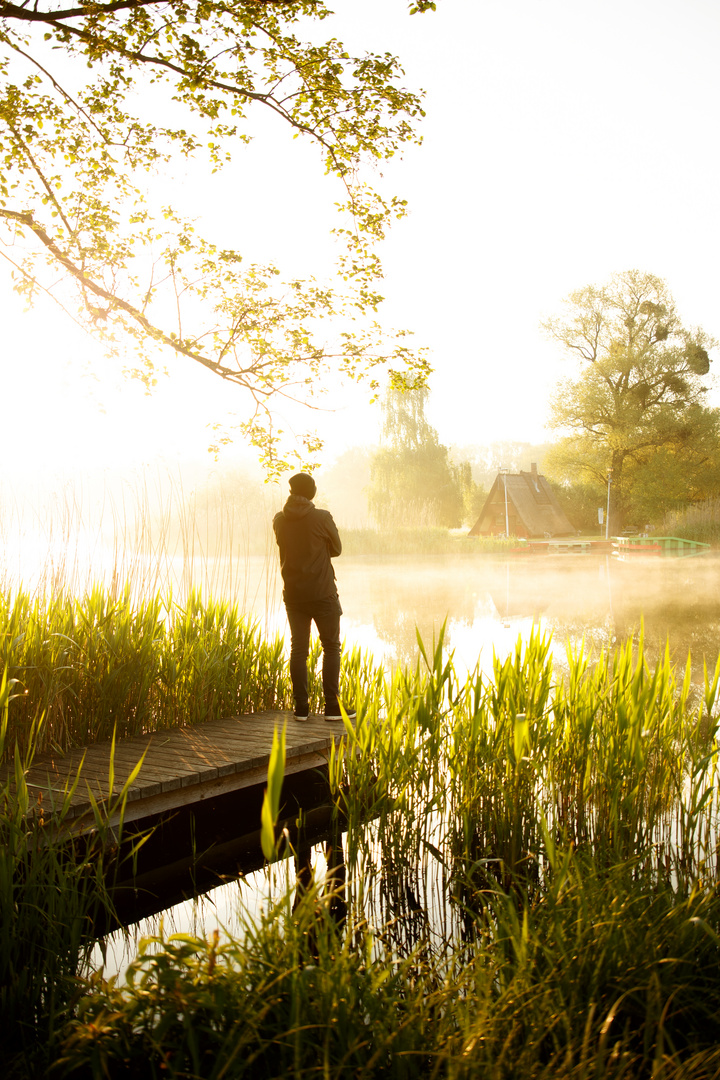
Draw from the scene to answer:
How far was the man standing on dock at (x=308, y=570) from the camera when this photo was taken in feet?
15.9

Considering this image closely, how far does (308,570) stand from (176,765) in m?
1.33

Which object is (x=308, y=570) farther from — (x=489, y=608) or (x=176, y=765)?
(x=489, y=608)

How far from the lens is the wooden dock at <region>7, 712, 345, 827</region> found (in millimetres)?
3672

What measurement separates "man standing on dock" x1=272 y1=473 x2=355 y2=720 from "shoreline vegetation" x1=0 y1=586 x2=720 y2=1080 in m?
0.45

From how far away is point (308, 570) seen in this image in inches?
190

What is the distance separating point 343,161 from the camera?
22.3ft

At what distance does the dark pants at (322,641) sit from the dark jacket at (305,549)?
0.07 metres

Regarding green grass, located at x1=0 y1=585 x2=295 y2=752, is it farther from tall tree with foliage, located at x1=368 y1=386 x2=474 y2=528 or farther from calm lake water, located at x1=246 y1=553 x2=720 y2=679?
tall tree with foliage, located at x1=368 y1=386 x2=474 y2=528

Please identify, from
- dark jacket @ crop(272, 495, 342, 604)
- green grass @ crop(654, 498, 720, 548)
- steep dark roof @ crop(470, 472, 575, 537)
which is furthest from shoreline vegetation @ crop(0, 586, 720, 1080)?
steep dark roof @ crop(470, 472, 575, 537)

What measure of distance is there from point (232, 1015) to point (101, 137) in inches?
280

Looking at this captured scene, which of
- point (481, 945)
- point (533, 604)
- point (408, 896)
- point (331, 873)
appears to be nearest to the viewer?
point (481, 945)

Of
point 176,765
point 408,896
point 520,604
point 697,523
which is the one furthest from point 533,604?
point 697,523

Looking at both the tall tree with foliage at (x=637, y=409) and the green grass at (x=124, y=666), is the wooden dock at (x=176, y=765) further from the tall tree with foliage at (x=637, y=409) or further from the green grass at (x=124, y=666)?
the tall tree with foliage at (x=637, y=409)

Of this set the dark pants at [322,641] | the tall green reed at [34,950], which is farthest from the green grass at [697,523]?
the tall green reed at [34,950]
